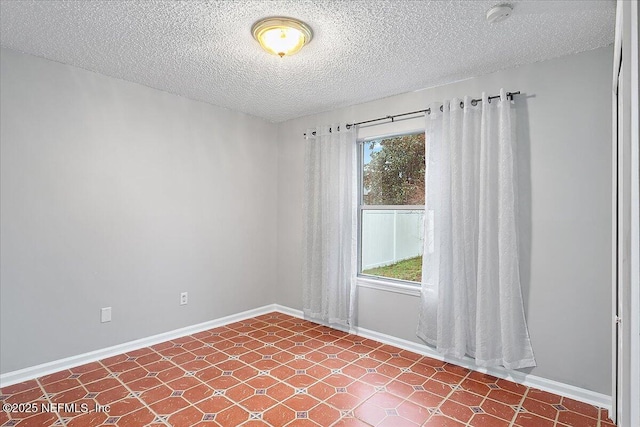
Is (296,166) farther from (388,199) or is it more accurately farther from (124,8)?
(124,8)

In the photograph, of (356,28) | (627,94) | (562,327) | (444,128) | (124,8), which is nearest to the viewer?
(627,94)

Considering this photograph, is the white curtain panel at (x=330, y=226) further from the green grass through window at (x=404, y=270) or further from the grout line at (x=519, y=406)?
the grout line at (x=519, y=406)

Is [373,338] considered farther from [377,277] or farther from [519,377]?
[519,377]

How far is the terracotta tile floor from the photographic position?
222 centimetres

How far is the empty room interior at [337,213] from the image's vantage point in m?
2.25

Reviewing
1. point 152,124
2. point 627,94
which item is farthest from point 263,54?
point 627,94

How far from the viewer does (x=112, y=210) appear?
3.17 metres

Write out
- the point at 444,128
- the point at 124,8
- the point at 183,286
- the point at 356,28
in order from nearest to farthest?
the point at 124,8, the point at 356,28, the point at 444,128, the point at 183,286

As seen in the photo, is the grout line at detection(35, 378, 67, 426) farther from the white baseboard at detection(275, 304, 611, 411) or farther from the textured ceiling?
the white baseboard at detection(275, 304, 611, 411)

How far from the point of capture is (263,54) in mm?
2684

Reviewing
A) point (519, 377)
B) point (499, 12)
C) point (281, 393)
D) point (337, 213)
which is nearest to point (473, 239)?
point (519, 377)

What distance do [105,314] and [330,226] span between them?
7.56 feet

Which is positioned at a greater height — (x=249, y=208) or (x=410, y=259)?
(x=249, y=208)

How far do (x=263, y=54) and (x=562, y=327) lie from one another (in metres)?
2.99
